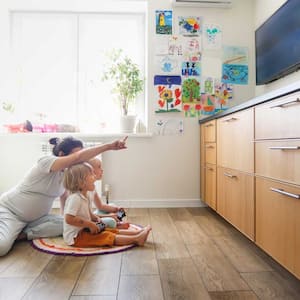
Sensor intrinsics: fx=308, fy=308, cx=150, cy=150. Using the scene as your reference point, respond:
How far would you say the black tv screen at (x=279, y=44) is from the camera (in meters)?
2.12

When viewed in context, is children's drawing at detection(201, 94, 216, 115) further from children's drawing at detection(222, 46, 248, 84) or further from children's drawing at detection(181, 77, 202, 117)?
children's drawing at detection(222, 46, 248, 84)

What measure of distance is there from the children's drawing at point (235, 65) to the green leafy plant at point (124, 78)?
86cm

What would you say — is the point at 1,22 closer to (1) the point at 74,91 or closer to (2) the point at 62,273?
(1) the point at 74,91

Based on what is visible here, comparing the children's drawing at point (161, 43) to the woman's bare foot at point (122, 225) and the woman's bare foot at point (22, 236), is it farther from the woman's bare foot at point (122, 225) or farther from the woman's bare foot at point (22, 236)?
the woman's bare foot at point (22, 236)

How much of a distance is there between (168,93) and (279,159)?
1.84 meters

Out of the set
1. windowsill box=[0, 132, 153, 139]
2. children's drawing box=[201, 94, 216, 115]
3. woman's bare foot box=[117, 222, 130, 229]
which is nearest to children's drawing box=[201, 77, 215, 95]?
children's drawing box=[201, 94, 216, 115]

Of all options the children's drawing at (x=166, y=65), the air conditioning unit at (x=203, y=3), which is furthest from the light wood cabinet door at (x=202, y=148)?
the air conditioning unit at (x=203, y=3)

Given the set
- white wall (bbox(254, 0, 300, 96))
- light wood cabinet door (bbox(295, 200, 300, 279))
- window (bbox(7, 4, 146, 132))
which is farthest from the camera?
window (bbox(7, 4, 146, 132))

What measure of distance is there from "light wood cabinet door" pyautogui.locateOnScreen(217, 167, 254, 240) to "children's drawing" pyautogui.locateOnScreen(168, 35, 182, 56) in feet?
4.37

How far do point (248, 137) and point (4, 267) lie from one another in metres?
1.46

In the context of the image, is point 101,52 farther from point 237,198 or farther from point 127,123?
point 237,198

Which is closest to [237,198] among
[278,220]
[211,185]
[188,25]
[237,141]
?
[237,141]

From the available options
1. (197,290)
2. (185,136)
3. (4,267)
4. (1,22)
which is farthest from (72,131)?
(197,290)

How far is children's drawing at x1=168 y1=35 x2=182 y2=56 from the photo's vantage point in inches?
121
